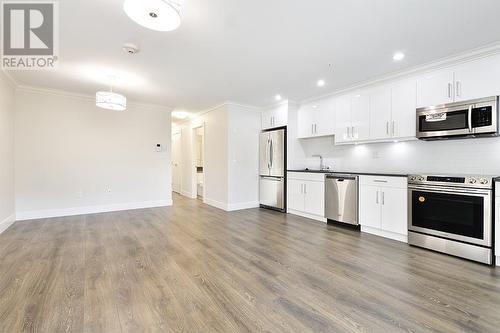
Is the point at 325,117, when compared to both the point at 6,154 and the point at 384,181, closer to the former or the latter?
the point at 384,181

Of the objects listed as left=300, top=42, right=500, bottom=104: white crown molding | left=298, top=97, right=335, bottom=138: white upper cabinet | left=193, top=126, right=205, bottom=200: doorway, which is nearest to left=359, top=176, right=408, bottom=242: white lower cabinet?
left=298, top=97, right=335, bottom=138: white upper cabinet

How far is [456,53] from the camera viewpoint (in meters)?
3.07

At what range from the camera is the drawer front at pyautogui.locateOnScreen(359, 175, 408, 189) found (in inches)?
136

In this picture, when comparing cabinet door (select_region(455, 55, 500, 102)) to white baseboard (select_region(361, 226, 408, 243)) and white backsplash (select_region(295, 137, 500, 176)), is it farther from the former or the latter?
white baseboard (select_region(361, 226, 408, 243))

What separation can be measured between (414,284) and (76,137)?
6323 mm

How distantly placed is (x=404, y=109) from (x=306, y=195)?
2.30 metres

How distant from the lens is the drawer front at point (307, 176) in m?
4.66

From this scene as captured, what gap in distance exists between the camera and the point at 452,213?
298cm

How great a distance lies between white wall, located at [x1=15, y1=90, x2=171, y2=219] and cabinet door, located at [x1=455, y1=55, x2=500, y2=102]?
5853mm

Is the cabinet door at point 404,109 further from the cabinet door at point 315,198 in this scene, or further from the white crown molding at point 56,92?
the white crown molding at point 56,92

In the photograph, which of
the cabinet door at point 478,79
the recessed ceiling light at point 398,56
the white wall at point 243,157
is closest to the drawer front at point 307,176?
the white wall at point 243,157

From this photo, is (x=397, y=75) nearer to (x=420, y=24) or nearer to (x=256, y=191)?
(x=420, y=24)

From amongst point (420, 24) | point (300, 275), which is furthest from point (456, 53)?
point (300, 275)

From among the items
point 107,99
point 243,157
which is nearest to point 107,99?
point 107,99
